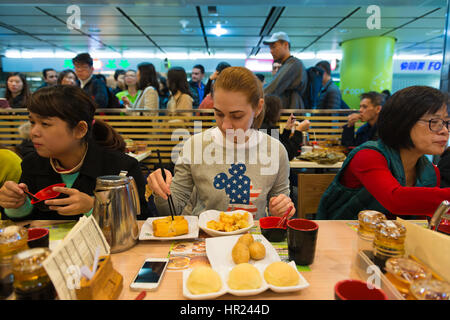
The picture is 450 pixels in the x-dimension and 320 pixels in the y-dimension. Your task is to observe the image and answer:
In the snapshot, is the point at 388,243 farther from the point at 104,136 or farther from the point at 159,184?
the point at 104,136

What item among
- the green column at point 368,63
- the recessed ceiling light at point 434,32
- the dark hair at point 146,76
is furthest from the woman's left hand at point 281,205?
the recessed ceiling light at point 434,32

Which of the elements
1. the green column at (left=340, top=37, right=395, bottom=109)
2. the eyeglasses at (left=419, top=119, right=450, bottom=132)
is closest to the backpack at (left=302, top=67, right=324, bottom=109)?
the eyeglasses at (left=419, top=119, right=450, bottom=132)

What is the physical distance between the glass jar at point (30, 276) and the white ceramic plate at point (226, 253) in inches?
16.8

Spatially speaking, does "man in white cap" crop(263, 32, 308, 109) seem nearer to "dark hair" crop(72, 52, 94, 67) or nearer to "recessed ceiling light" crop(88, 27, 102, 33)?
"dark hair" crop(72, 52, 94, 67)

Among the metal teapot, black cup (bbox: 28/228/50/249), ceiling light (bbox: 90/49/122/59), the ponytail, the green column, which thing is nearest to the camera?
black cup (bbox: 28/228/50/249)

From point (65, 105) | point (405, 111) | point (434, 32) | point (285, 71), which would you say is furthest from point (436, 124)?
point (434, 32)

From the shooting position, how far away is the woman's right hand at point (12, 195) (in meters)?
1.15

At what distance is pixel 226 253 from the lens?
0.91 metres

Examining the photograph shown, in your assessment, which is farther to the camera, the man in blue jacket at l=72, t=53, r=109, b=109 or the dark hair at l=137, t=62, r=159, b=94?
the dark hair at l=137, t=62, r=159, b=94

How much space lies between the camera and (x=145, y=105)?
4293mm

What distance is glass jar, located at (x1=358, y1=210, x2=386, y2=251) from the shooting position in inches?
32.6

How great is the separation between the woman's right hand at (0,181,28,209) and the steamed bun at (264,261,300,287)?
1039 mm

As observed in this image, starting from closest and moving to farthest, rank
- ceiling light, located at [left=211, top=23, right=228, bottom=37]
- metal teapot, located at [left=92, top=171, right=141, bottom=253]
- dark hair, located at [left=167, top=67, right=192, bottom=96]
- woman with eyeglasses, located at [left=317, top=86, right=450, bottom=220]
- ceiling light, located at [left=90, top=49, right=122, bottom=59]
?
metal teapot, located at [left=92, top=171, right=141, bottom=253] → woman with eyeglasses, located at [left=317, top=86, right=450, bottom=220] → dark hair, located at [left=167, top=67, right=192, bottom=96] → ceiling light, located at [left=211, top=23, right=228, bottom=37] → ceiling light, located at [left=90, top=49, right=122, bottom=59]
